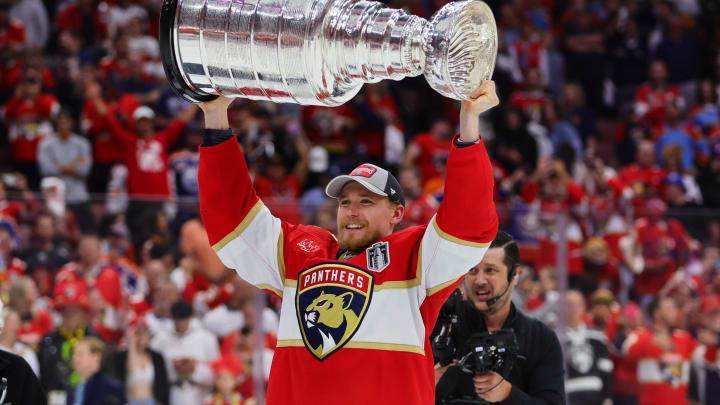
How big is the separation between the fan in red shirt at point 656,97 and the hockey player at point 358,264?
862cm

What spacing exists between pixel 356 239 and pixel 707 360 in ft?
15.5

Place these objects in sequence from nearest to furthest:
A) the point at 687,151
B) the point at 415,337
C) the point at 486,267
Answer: the point at 415,337, the point at 486,267, the point at 687,151

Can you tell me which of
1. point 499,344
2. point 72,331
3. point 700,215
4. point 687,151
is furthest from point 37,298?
point 687,151

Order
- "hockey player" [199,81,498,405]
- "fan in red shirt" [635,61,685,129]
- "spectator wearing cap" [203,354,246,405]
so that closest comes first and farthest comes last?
1. "hockey player" [199,81,498,405]
2. "spectator wearing cap" [203,354,246,405]
3. "fan in red shirt" [635,61,685,129]

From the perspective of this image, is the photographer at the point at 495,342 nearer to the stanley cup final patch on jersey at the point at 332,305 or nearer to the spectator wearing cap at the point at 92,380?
the stanley cup final patch on jersey at the point at 332,305

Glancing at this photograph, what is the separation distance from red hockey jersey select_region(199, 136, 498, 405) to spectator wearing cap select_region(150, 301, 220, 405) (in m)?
3.44

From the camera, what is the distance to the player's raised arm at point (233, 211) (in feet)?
11.1

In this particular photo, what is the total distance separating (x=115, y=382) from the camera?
21.6 feet

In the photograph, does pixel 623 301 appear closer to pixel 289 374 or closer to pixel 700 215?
pixel 700 215

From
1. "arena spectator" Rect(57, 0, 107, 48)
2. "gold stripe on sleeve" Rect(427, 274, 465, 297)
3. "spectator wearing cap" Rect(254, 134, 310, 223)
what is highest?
"arena spectator" Rect(57, 0, 107, 48)

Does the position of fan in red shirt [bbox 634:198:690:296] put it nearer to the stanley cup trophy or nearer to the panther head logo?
the panther head logo

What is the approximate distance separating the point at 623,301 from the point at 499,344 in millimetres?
4048

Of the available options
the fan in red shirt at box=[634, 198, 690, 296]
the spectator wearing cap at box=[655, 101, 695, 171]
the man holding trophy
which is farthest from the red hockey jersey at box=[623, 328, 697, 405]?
the man holding trophy

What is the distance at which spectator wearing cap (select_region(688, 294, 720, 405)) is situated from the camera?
718cm
